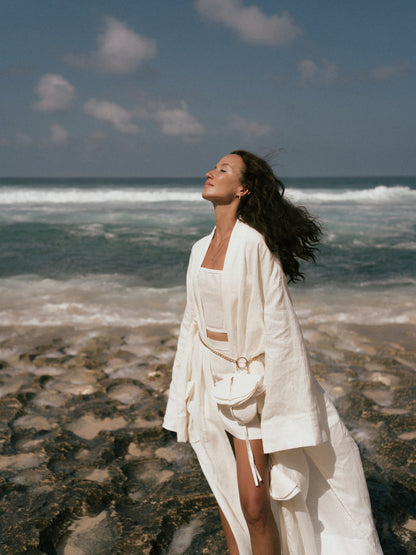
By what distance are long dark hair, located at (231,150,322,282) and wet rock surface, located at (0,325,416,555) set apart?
155cm

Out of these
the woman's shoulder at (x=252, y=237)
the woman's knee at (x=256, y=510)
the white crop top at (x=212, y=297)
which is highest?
the woman's shoulder at (x=252, y=237)

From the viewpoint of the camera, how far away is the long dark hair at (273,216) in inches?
78.4

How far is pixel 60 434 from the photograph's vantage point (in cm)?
346

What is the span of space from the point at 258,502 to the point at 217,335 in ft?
2.25

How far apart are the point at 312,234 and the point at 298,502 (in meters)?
1.11

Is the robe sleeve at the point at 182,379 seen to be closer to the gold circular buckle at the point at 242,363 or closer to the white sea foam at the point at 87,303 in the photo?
the gold circular buckle at the point at 242,363

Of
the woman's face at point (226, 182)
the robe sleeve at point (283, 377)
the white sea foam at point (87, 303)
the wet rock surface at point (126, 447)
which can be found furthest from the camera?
the white sea foam at point (87, 303)

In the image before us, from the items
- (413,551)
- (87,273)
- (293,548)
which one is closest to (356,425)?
(413,551)

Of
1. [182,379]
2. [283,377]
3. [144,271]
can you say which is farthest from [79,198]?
[283,377]

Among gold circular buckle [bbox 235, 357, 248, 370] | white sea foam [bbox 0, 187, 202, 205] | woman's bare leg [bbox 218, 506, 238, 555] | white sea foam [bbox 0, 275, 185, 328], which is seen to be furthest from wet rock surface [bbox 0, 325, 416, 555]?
white sea foam [bbox 0, 187, 202, 205]

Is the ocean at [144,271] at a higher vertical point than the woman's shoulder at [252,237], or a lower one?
lower

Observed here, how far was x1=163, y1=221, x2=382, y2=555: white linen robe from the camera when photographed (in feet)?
6.23

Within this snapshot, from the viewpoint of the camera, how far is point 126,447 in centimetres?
334

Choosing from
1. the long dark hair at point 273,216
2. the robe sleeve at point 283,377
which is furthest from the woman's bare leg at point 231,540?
the long dark hair at point 273,216
